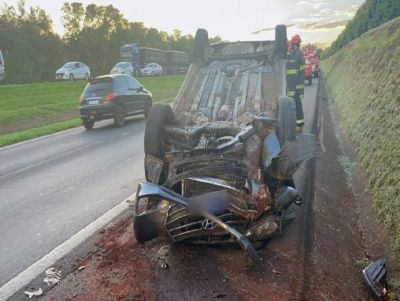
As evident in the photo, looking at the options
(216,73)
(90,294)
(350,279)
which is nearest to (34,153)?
(216,73)

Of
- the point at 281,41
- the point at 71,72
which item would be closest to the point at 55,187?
the point at 281,41

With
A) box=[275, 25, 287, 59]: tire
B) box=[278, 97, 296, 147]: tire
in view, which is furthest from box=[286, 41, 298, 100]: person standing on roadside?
box=[278, 97, 296, 147]: tire

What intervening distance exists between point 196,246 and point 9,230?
2.43 metres

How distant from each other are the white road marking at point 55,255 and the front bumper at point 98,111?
8.53 meters

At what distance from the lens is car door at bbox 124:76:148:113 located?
49.0 feet

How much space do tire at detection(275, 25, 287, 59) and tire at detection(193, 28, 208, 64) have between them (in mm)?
1491

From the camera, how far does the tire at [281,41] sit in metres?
8.41

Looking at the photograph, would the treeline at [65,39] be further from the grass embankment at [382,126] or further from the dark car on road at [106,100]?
the grass embankment at [382,126]

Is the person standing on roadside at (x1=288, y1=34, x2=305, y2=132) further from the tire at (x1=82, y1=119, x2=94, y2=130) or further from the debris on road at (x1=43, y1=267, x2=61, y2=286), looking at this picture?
the tire at (x1=82, y1=119, x2=94, y2=130)

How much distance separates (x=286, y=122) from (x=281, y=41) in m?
3.18

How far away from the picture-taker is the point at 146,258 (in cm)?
413

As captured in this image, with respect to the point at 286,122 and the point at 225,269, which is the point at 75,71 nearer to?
the point at 286,122

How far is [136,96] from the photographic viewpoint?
15.2 m

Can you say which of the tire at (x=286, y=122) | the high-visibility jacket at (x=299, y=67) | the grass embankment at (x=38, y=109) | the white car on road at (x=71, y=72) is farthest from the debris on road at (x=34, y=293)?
the white car on road at (x=71, y=72)
